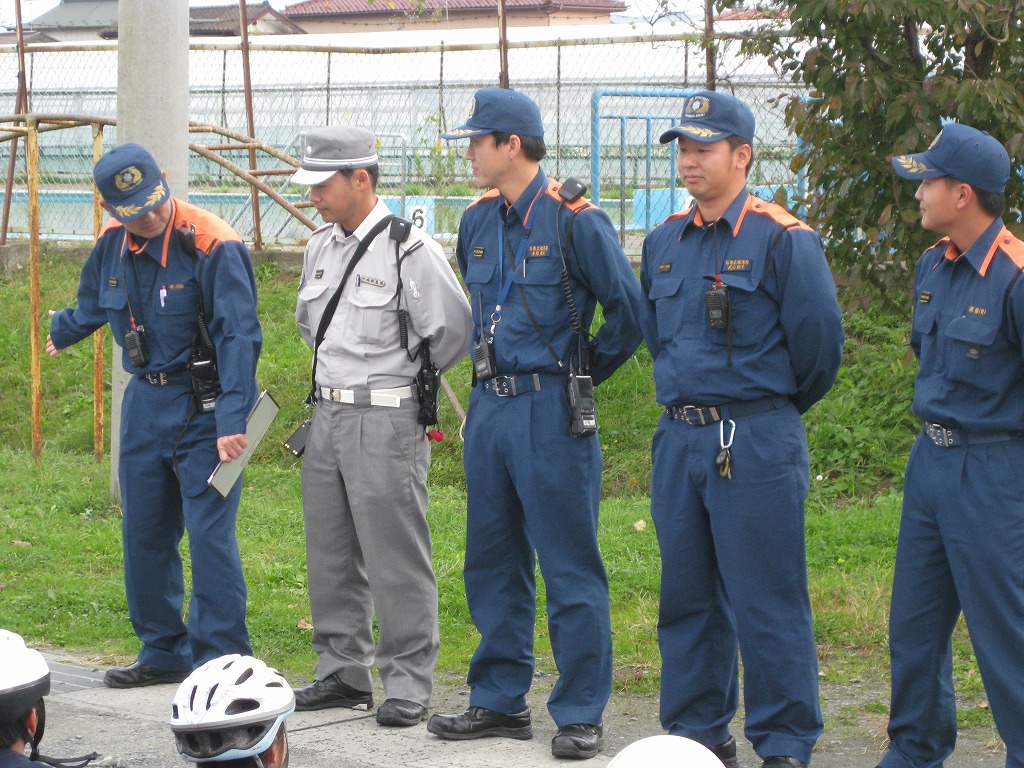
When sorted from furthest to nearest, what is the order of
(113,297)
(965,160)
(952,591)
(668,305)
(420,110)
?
1. (420,110)
2. (113,297)
3. (668,305)
4. (952,591)
5. (965,160)

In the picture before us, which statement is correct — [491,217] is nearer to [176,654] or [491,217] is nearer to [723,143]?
[723,143]

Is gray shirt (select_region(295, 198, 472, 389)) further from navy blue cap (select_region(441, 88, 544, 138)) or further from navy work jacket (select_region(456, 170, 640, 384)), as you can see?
navy blue cap (select_region(441, 88, 544, 138))

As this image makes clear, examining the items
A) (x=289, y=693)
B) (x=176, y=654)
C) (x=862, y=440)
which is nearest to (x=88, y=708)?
(x=176, y=654)

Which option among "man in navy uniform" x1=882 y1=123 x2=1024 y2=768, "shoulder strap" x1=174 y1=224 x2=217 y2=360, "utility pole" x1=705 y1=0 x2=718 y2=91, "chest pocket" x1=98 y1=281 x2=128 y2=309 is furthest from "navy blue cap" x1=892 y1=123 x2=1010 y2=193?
"utility pole" x1=705 y1=0 x2=718 y2=91

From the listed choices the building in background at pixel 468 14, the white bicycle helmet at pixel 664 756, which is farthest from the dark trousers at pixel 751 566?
the building in background at pixel 468 14

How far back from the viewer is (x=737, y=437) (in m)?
4.34

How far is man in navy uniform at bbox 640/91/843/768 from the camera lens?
4332 mm

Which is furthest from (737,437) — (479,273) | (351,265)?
(351,265)

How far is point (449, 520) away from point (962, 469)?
4.82 meters

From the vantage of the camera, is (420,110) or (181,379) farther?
(420,110)

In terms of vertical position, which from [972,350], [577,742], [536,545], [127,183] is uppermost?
[127,183]

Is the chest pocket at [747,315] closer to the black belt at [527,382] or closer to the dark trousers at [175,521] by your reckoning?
the black belt at [527,382]

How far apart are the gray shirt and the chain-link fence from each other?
5.49m

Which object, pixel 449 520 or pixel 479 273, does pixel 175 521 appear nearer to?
pixel 479 273
